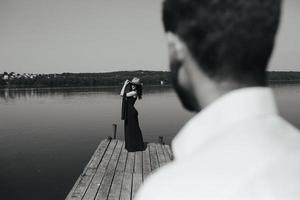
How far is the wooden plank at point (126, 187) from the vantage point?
719 centimetres

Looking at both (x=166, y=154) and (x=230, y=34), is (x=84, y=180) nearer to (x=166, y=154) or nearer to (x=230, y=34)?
(x=166, y=154)

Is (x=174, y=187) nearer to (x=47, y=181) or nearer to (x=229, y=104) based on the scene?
(x=229, y=104)

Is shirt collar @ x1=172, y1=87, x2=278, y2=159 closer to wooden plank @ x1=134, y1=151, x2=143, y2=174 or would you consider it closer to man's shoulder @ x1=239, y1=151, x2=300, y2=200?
man's shoulder @ x1=239, y1=151, x2=300, y2=200

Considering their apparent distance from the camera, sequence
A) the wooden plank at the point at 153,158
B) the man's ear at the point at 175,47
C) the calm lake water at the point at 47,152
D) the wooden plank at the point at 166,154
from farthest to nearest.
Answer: the calm lake water at the point at 47,152 → the wooden plank at the point at 166,154 → the wooden plank at the point at 153,158 → the man's ear at the point at 175,47

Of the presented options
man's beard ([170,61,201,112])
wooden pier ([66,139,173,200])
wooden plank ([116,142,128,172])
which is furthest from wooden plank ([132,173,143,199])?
man's beard ([170,61,201,112])

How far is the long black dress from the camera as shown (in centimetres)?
1089

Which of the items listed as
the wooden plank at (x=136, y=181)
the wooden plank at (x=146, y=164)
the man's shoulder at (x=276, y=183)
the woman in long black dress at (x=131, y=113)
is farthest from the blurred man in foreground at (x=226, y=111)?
the woman in long black dress at (x=131, y=113)

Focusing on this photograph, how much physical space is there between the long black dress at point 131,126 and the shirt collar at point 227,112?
9.92 metres

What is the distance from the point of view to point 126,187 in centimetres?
772

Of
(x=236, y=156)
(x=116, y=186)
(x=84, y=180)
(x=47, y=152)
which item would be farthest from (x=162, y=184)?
(x=47, y=152)

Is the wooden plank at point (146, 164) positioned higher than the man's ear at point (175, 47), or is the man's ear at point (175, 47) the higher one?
the man's ear at point (175, 47)

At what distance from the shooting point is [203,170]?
2.48 ft

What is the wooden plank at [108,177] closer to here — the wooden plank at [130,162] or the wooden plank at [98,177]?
the wooden plank at [98,177]

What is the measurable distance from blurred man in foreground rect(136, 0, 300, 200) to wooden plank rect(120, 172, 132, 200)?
6.49 meters
